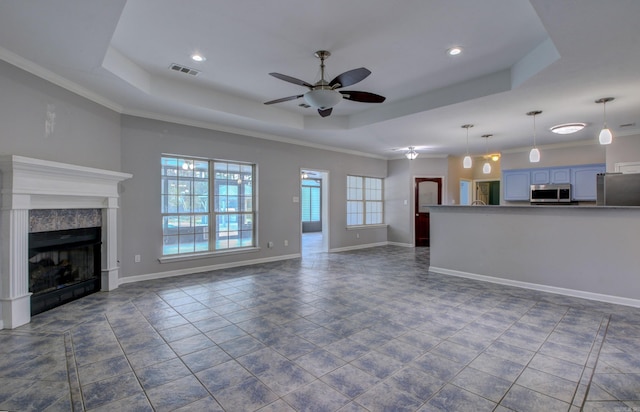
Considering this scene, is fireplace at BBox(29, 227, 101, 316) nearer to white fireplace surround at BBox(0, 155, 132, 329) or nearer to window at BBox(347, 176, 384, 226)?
white fireplace surround at BBox(0, 155, 132, 329)

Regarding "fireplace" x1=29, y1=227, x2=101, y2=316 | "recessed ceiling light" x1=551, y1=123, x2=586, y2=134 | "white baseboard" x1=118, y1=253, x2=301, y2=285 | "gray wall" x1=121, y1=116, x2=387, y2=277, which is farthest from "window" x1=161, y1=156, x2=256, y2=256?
"recessed ceiling light" x1=551, y1=123, x2=586, y2=134

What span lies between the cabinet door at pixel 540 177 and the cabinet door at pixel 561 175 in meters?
0.12

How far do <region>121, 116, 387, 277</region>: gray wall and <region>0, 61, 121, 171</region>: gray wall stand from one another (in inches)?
15.6

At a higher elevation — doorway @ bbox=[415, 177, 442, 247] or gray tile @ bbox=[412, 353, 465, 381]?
doorway @ bbox=[415, 177, 442, 247]

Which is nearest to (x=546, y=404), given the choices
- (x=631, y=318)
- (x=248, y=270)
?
(x=631, y=318)

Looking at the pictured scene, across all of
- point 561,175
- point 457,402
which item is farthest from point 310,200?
point 457,402

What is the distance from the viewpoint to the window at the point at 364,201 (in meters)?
8.49

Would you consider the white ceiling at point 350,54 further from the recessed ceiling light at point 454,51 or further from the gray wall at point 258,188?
the gray wall at point 258,188

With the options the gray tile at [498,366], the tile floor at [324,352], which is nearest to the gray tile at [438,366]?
the tile floor at [324,352]

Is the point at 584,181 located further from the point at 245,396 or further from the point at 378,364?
the point at 245,396

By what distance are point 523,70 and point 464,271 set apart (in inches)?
125

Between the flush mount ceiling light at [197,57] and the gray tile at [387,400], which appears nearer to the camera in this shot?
the gray tile at [387,400]

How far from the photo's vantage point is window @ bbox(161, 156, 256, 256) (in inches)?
210

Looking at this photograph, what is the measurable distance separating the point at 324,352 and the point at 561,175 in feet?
24.6
